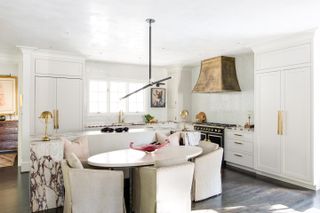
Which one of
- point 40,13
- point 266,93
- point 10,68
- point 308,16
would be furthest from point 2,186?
point 308,16

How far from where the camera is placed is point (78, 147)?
3.65 metres

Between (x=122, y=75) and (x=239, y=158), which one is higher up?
(x=122, y=75)

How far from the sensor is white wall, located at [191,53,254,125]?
220 inches

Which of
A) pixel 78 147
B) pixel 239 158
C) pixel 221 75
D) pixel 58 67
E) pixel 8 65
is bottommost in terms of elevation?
pixel 239 158

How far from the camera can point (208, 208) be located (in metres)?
3.25

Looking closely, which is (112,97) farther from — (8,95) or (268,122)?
(268,122)

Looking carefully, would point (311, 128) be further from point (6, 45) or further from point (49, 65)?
point (6, 45)

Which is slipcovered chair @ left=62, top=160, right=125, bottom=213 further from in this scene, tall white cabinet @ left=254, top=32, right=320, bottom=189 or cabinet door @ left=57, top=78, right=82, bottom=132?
tall white cabinet @ left=254, top=32, right=320, bottom=189

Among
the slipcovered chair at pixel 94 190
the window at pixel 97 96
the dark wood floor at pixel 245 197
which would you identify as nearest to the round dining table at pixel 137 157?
the slipcovered chair at pixel 94 190

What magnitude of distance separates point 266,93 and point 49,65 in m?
4.61

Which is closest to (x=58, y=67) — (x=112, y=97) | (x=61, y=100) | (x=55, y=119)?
(x=61, y=100)

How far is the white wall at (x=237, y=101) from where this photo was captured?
220 inches

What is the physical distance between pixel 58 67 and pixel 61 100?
0.75 metres

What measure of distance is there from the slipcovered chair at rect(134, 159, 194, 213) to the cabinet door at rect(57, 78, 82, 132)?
3.25 metres
